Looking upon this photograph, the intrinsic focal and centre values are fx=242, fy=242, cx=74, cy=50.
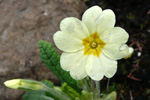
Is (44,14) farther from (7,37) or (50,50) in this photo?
(50,50)

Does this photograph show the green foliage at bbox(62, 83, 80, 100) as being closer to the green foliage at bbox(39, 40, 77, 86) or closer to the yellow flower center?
the green foliage at bbox(39, 40, 77, 86)

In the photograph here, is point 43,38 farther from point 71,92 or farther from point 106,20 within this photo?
point 106,20

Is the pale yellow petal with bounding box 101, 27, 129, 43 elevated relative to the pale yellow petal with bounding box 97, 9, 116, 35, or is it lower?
lower

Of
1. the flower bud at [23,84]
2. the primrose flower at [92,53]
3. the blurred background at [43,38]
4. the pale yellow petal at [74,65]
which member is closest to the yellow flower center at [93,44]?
the primrose flower at [92,53]

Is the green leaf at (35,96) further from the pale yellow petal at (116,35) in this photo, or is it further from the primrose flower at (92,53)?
the pale yellow petal at (116,35)

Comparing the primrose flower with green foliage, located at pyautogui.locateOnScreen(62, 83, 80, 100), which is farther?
green foliage, located at pyautogui.locateOnScreen(62, 83, 80, 100)

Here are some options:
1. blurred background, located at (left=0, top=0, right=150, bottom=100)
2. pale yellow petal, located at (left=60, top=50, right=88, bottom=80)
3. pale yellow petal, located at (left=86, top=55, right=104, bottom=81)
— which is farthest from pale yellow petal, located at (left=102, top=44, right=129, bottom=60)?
blurred background, located at (left=0, top=0, right=150, bottom=100)

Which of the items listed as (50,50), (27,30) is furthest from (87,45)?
(27,30)
